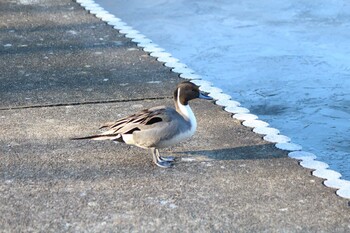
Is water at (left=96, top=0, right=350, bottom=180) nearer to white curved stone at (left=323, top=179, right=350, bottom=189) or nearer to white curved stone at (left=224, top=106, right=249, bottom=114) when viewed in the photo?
white curved stone at (left=224, top=106, right=249, bottom=114)

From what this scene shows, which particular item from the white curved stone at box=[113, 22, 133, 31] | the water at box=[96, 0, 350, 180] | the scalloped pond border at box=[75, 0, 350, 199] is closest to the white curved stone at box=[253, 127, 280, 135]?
the scalloped pond border at box=[75, 0, 350, 199]

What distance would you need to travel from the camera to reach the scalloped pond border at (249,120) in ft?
10.1

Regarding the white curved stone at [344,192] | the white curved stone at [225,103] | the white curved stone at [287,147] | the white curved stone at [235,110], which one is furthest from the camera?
the white curved stone at [225,103]

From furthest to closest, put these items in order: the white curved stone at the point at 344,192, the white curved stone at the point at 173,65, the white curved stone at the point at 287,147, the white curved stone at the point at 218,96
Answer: the white curved stone at the point at 173,65
the white curved stone at the point at 218,96
the white curved stone at the point at 287,147
the white curved stone at the point at 344,192

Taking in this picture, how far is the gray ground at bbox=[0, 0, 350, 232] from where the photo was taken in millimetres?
2699

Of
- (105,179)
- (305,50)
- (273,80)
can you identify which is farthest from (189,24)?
(105,179)

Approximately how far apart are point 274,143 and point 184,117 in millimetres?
473

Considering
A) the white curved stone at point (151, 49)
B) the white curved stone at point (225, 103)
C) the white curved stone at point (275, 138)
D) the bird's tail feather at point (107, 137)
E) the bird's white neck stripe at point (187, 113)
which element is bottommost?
the white curved stone at point (151, 49)

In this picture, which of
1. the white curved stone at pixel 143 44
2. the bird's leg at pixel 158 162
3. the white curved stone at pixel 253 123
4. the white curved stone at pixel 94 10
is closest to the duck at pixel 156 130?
the bird's leg at pixel 158 162

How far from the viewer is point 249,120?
378cm

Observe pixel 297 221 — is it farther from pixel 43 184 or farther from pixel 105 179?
pixel 43 184

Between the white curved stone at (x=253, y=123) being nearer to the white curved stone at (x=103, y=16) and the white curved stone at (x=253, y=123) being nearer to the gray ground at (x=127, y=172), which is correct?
the gray ground at (x=127, y=172)

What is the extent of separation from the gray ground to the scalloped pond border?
0.14ft

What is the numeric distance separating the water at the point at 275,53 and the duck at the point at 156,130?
0.79 m
